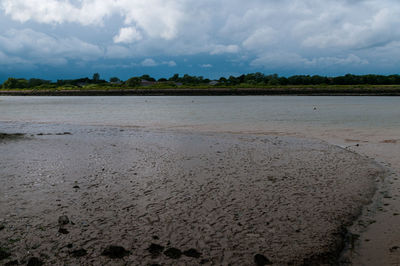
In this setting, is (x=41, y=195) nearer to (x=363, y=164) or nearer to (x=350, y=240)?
(x=350, y=240)

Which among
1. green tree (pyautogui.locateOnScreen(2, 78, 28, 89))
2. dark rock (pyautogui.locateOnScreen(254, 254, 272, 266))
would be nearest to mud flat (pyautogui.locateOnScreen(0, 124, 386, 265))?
dark rock (pyautogui.locateOnScreen(254, 254, 272, 266))

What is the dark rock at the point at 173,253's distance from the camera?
3.25m

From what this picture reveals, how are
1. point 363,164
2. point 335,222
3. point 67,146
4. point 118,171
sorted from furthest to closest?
point 67,146 → point 363,164 → point 118,171 → point 335,222

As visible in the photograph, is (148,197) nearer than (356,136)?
Yes

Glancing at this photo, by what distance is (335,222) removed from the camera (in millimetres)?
4109

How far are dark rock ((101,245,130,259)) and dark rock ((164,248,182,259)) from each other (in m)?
0.43

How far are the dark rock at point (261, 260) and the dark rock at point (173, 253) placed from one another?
82cm

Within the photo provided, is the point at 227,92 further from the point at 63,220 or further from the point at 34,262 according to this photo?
the point at 34,262

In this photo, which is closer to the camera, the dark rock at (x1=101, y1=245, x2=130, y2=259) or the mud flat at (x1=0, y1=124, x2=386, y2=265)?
the dark rock at (x1=101, y1=245, x2=130, y2=259)

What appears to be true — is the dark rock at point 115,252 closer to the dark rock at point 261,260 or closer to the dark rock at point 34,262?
the dark rock at point 34,262

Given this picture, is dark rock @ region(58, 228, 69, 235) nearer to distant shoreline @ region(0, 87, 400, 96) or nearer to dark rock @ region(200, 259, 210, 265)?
dark rock @ region(200, 259, 210, 265)

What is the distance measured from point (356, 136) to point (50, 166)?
1146 centimetres

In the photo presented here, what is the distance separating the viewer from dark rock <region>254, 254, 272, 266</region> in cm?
314

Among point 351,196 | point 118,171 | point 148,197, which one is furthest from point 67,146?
point 351,196
